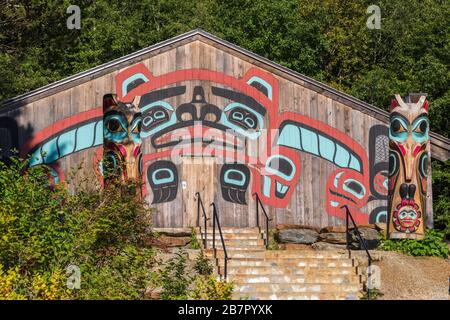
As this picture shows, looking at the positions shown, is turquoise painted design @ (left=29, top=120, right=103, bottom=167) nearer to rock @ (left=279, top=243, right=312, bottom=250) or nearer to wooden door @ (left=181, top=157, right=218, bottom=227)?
wooden door @ (left=181, top=157, right=218, bottom=227)

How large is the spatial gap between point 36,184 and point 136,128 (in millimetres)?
5947

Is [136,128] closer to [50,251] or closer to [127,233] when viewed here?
[127,233]

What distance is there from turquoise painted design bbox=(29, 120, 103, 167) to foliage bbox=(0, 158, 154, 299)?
21.5ft

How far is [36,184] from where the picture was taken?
17.6 metres

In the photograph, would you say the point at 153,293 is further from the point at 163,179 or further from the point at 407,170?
the point at 163,179

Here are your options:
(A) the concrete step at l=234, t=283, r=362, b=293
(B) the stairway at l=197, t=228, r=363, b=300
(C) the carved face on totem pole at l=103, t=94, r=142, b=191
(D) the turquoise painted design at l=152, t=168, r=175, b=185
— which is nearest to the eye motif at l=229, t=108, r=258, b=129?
(D) the turquoise painted design at l=152, t=168, r=175, b=185

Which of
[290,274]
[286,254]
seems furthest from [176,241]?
[290,274]

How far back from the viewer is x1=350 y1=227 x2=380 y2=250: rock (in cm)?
2502

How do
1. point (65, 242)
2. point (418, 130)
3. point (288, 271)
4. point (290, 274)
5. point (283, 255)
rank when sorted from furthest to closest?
1. point (418, 130)
2. point (283, 255)
3. point (288, 271)
4. point (290, 274)
5. point (65, 242)

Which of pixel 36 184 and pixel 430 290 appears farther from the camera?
pixel 430 290

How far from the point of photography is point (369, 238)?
25234 mm

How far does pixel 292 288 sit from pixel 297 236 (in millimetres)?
5358

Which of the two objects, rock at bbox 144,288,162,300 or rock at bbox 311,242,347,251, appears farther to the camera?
rock at bbox 311,242,347,251
